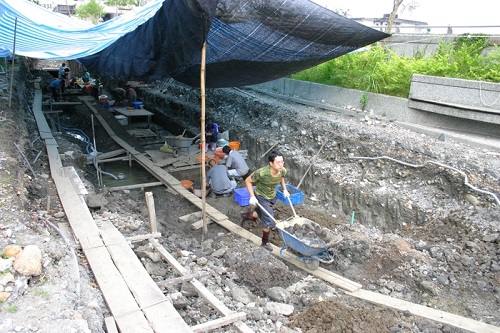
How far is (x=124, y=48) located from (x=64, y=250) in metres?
6.33

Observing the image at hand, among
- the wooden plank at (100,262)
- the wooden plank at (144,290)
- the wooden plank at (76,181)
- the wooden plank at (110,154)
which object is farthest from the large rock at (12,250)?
the wooden plank at (110,154)

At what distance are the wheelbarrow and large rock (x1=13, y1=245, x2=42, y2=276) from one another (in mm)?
2909

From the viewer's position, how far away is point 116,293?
10.9 ft

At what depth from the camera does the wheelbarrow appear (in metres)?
4.80

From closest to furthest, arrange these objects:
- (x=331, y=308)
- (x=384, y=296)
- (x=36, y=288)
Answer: (x=36, y=288) < (x=331, y=308) < (x=384, y=296)

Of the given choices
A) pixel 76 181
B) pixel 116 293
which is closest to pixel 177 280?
pixel 116 293

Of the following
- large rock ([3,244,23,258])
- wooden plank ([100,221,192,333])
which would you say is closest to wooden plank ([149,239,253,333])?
wooden plank ([100,221,192,333])

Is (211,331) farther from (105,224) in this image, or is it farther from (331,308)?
(105,224)

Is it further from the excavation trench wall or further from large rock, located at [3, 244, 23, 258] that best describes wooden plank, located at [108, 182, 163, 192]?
large rock, located at [3, 244, 23, 258]

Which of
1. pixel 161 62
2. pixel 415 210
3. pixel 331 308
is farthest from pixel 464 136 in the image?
pixel 161 62

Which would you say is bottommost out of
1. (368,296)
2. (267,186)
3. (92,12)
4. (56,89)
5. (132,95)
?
(368,296)

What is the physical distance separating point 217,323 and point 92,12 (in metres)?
45.0

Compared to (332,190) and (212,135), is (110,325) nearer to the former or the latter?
(332,190)

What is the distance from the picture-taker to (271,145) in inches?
376
